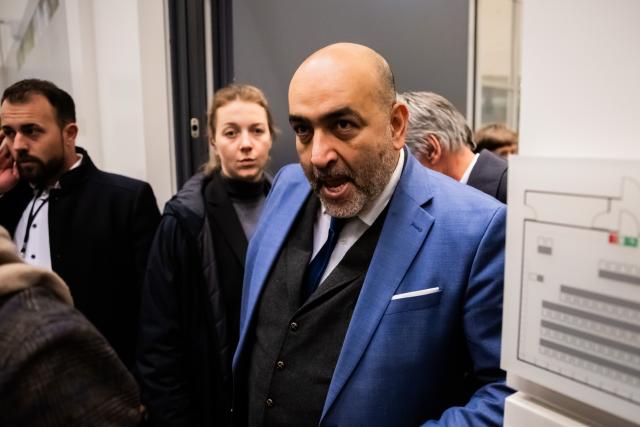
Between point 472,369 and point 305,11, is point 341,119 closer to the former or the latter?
point 472,369

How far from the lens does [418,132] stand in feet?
5.73

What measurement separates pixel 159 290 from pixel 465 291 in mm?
963

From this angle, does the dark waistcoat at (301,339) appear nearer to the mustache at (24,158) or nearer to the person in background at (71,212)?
the person in background at (71,212)

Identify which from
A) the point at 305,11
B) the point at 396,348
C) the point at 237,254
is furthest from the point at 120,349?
the point at 305,11

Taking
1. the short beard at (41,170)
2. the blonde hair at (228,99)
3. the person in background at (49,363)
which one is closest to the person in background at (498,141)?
the blonde hair at (228,99)

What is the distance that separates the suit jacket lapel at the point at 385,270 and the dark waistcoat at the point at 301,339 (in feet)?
0.16

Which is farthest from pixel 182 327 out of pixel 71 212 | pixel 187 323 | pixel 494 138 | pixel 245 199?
pixel 494 138

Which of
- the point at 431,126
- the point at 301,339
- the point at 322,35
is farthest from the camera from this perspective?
the point at 322,35

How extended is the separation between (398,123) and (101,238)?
114cm

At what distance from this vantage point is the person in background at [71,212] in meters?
1.61

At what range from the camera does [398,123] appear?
100cm

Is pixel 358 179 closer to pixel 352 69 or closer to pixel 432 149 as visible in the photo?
pixel 352 69

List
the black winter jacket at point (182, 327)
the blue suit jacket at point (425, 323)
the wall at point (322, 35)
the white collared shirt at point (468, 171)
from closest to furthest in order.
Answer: the blue suit jacket at point (425, 323) < the black winter jacket at point (182, 327) < the white collared shirt at point (468, 171) < the wall at point (322, 35)

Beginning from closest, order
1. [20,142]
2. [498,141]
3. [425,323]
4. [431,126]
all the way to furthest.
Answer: [425,323] < [20,142] < [431,126] < [498,141]
